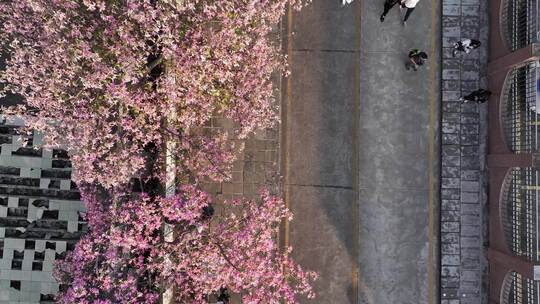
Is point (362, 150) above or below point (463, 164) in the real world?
above

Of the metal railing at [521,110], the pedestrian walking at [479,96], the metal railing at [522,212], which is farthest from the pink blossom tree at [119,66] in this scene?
the metal railing at [522,212]

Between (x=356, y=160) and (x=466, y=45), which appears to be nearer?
(x=466, y=45)

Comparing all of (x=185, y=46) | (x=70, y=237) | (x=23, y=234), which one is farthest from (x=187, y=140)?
(x=23, y=234)

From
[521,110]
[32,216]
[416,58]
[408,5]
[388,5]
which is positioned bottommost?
[32,216]

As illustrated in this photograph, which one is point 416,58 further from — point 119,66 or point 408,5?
point 119,66

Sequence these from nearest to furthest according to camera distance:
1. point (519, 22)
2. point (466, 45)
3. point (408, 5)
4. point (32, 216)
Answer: point (519, 22) → point (32, 216) → point (408, 5) → point (466, 45)

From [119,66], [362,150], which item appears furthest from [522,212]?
[119,66]

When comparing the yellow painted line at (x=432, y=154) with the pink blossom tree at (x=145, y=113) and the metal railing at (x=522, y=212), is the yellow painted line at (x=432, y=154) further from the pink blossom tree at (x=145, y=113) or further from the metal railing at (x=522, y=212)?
the pink blossom tree at (x=145, y=113)

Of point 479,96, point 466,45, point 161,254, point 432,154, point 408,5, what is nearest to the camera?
point 161,254

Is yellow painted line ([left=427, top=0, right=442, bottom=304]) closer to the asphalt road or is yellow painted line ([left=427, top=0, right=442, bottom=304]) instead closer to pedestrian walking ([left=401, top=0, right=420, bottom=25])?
the asphalt road
